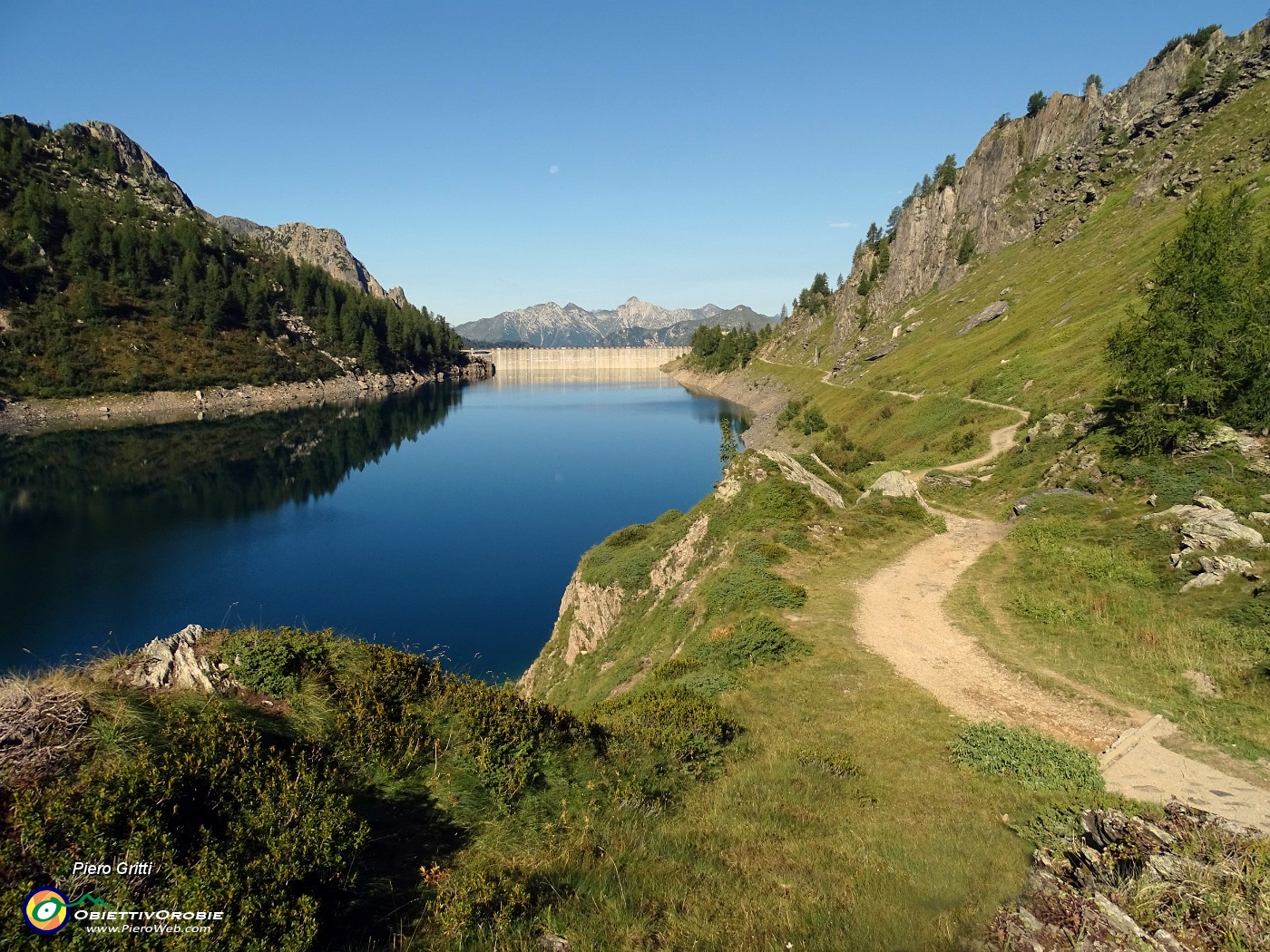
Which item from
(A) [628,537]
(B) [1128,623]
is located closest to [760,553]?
(B) [1128,623]

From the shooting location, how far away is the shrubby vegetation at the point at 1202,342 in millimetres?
30484

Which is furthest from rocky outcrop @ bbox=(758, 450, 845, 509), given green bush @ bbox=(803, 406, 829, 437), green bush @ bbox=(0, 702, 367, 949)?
green bush @ bbox=(803, 406, 829, 437)

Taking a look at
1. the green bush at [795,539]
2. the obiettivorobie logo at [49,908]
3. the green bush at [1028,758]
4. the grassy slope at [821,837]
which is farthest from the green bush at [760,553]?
the obiettivorobie logo at [49,908]

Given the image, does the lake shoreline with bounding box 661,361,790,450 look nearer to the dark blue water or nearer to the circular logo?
the dark blue water

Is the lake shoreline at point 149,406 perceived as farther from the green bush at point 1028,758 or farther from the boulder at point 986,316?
the boulder at point 986,316

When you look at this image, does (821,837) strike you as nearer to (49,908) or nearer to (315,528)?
(49,908)

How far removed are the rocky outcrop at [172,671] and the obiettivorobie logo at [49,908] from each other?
4.43 metres

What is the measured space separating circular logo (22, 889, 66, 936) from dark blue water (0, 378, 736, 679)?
→ 74.8 feet

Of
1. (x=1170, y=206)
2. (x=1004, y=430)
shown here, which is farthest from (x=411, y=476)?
(x=1170, y=206)

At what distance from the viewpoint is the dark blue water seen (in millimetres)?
A: 45688

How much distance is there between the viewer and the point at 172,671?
10.2 meters

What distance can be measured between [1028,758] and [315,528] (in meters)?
71.9

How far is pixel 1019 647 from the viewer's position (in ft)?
64.6

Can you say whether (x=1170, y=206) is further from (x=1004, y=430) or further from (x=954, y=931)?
(x=954, y=931)
